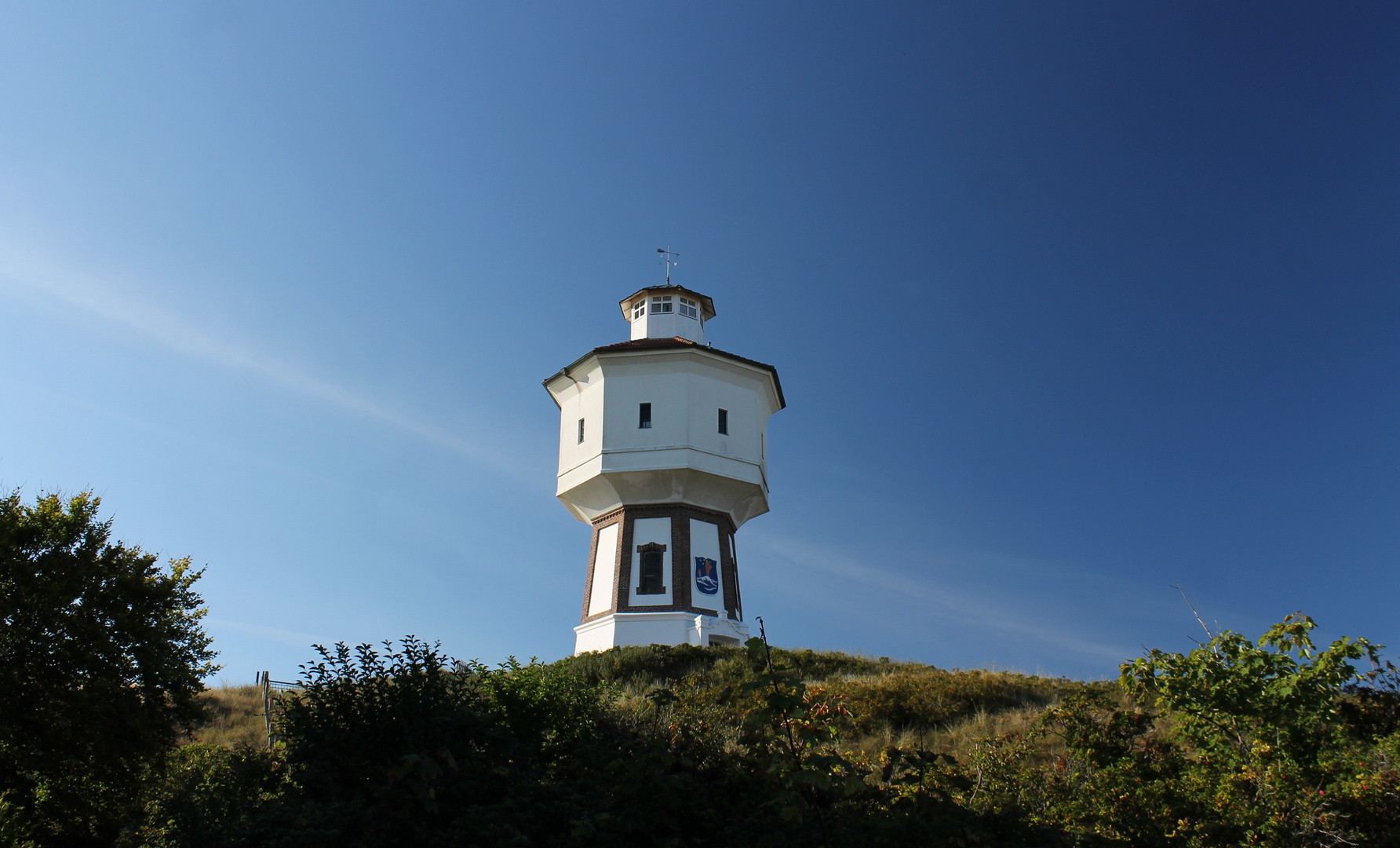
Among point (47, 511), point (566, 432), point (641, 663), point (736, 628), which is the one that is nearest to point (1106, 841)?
point (47, 511)

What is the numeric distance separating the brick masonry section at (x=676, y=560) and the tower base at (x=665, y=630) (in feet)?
0.78

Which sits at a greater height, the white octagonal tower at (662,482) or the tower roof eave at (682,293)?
the tower roof eave at (682,293)

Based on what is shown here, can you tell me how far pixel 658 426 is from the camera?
29.4 meters

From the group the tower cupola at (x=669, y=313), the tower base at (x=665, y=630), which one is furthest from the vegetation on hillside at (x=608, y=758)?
the tower cupola at (x=669, y=313)

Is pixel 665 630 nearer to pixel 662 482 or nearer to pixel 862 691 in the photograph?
pixel 662 482

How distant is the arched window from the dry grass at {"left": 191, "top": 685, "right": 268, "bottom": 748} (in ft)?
35.4

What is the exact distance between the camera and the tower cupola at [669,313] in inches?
1330

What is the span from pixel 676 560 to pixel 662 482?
2.44 metres

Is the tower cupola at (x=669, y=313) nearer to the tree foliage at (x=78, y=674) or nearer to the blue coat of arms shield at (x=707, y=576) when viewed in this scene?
the blue coat of arms shield at (x=707, y=576)

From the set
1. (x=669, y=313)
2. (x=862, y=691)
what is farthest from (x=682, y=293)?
(x=862, y=691)

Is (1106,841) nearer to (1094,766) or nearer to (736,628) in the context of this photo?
(1094,766)

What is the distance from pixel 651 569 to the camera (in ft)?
94.1

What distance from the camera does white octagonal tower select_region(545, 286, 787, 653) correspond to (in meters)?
28.3

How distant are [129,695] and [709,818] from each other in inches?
406
